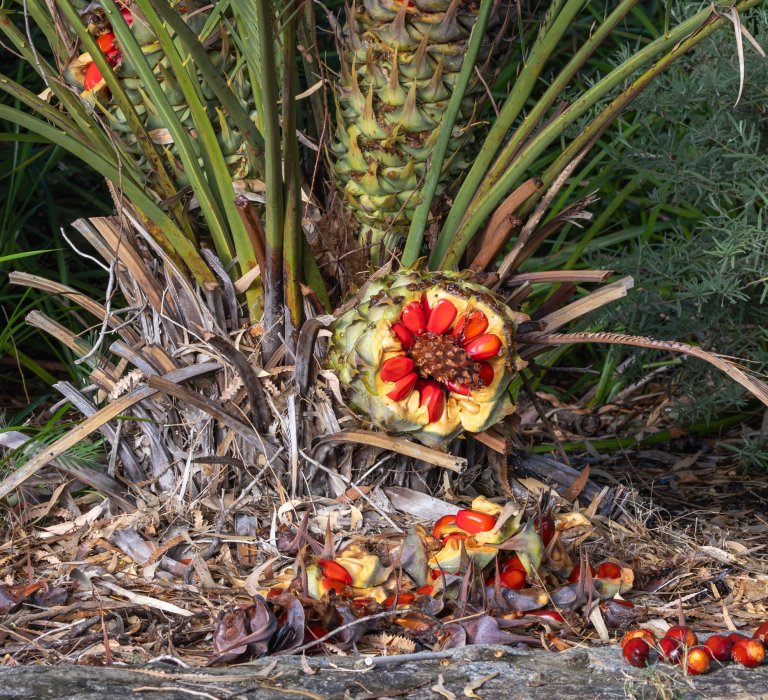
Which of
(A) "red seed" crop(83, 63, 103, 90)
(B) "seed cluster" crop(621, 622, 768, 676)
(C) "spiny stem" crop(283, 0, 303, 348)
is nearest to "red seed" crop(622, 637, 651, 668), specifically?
(B) "seed cluster" crop(621, 622, 768, 676)

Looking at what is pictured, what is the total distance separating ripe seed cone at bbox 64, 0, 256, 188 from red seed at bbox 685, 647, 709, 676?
0.74 metres

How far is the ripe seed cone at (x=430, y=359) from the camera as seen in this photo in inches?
42.9

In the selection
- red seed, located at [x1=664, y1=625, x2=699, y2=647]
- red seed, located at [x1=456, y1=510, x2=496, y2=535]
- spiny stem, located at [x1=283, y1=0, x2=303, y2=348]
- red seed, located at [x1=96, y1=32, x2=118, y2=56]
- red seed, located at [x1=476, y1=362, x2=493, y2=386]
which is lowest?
red seed, located at [x1=664, y1=625, x2=699, y2=647]

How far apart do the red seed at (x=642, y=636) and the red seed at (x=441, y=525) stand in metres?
0.23

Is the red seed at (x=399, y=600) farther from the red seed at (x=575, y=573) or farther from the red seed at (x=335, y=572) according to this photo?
the red seed at (x=575, y=573)

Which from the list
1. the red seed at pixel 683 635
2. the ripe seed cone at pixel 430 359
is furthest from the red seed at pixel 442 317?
the red seed at pixel 683 635

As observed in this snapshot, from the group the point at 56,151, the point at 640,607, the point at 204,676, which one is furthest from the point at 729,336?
the point at 56,151

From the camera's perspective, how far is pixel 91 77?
50.1 inches

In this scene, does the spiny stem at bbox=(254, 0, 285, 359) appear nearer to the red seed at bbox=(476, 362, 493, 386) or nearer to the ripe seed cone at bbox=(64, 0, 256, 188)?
the ripe seed cone at bbox=(64, 0, 256, 188)

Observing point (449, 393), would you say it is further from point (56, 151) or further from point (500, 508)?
point (56, 151)

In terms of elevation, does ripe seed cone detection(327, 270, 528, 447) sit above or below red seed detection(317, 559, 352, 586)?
above

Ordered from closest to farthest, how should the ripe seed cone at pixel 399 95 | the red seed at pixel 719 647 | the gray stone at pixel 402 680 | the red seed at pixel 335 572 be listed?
the gray stone at pixel 402 680 < the red seed at pixel 719 647 < the red seed at pixel 335 572 < the ripe seed cone at pixel 399 95

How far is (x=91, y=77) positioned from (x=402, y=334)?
0.53m

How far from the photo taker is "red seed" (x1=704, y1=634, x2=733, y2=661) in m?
0.96
